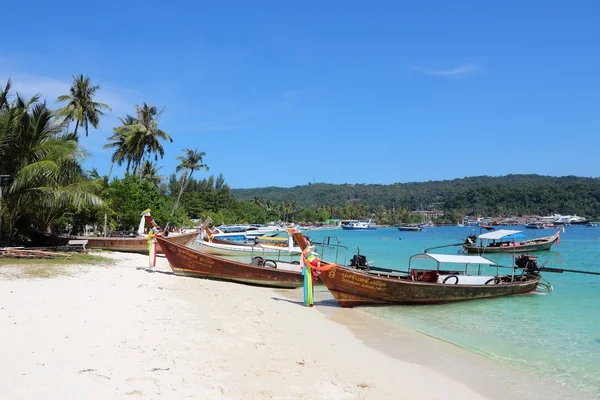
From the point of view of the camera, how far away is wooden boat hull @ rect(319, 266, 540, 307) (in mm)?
13070

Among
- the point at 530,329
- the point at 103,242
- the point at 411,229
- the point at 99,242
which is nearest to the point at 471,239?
the point at 530,329

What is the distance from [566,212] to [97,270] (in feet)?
569

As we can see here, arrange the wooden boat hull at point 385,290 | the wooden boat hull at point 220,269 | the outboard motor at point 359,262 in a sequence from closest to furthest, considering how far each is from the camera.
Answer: the wooden boat hull at point 385,290 < the wooden boat hull at point 220,269 < the outboard motor at point 359,262

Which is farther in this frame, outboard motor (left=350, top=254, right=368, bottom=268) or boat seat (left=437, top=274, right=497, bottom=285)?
outboard motor (left=350, top=254, right=368, bottom=268)

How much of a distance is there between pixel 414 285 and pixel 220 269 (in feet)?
22.8

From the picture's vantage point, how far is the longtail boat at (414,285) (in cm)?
1309

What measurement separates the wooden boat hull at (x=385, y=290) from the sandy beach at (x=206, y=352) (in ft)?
4.04

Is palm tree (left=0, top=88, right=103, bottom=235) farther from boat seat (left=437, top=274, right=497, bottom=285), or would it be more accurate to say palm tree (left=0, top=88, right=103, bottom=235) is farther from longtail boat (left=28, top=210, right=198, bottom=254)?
boat seat (left=437, top=274, right=497, bottom=285)

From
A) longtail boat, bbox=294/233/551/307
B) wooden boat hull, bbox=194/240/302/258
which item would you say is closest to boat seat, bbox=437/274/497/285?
longtail boat, bbox=294/233/551/307

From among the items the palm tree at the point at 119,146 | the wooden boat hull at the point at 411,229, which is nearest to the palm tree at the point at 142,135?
the palm tree at the point at 119,146

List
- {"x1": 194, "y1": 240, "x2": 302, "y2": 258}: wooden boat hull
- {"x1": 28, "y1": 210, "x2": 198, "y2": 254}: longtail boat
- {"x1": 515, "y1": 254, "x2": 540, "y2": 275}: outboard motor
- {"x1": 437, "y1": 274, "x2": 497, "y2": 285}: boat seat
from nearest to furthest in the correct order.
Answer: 1. {"x1": 437, "y1": 274, "x2": 497, "y2": 285}: boat seat
2. {"x1": 515, "y1": 254, "x2": 540, "y2": 275}: outboard motor
3. {"x1": 28, "y1": 210, "x2": 198, "y2": 254}: longtail boat
4. {"x1": 194, "y1": 240, "x2": 302, "y2": 258}: wooden boat hull

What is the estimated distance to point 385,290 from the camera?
13.7 m

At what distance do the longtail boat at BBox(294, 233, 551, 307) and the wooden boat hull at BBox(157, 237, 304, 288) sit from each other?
311 centimetres

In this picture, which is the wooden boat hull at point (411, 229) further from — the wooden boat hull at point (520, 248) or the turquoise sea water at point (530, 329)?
the turquoise sea water at point (530, 329)
